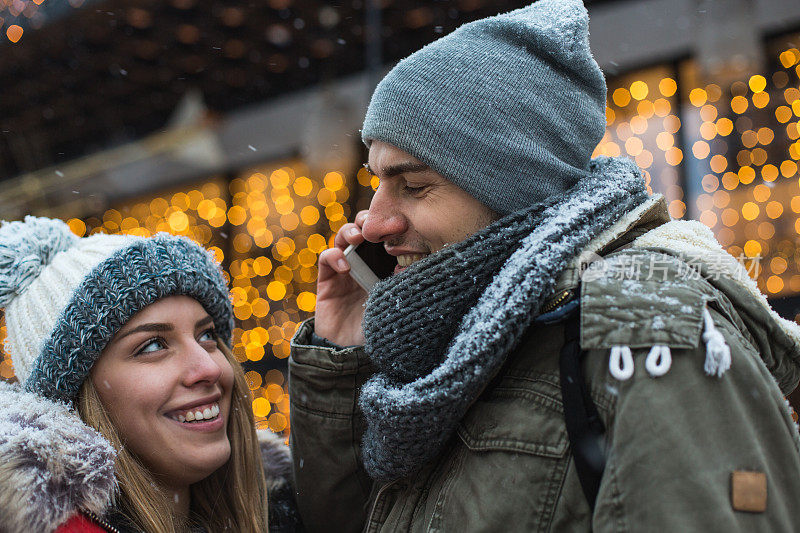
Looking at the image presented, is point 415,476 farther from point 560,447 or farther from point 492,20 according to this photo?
point 492,20

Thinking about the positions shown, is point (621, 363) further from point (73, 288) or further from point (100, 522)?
point (73, 288)

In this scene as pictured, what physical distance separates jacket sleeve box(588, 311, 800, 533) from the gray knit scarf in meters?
0.25

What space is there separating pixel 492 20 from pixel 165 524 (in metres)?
1.48

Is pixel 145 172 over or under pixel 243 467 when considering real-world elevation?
under

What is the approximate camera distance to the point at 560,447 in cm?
120

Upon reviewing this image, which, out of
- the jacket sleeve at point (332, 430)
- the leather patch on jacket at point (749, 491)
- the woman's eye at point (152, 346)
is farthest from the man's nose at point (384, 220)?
the leather patch on jacket at point (749, 491)

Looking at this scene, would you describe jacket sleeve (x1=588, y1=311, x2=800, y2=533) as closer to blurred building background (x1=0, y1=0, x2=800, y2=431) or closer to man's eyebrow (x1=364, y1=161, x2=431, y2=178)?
man's eyebrow (x1=364, y1=161, x2=431, y2=178)

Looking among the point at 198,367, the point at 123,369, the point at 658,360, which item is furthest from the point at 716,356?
the point at 123,369

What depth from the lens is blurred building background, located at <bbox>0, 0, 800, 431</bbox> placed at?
3998 mm

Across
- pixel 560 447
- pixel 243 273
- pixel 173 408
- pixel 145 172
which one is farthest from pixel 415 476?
pixel 145 172

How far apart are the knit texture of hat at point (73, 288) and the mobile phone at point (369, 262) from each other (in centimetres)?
41

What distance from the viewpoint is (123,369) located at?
1.75m

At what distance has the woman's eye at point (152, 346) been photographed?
1.79 metres

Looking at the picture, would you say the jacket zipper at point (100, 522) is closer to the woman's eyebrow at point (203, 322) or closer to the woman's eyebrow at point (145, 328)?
the woman's eyebrow at point (145, 328)
